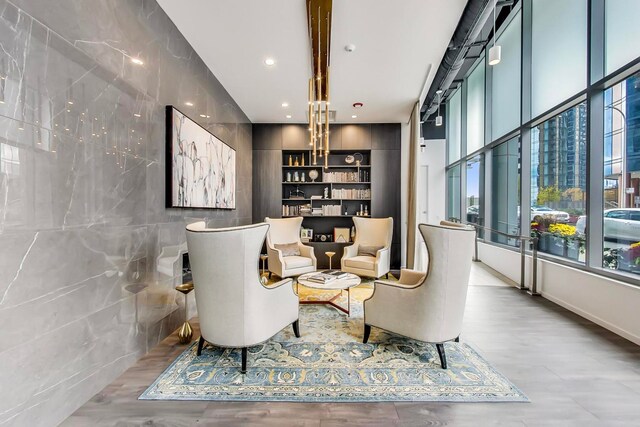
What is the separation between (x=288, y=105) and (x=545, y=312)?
477cm

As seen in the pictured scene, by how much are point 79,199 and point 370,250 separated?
13.2 feet

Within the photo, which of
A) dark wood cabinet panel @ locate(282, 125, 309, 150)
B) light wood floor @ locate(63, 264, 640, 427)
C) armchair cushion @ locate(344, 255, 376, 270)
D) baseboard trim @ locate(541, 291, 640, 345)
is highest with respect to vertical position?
dark wood cabinet panel @ locate(282, 125, 309, 150)

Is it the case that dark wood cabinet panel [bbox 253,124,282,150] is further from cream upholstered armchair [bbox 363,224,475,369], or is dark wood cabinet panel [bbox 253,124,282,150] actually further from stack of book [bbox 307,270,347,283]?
cream upholstered armchair [bbox 363,224,475,369]

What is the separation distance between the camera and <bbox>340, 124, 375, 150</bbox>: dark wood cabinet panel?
19.2ft

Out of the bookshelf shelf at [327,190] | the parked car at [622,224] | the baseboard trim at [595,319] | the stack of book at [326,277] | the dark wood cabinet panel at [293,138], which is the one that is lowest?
the baseboard trim at [595,319]

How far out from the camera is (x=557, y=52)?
11.7 feet

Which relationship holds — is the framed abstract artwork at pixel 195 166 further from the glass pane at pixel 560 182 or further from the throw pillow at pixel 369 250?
the glass pane at pixel 560 182

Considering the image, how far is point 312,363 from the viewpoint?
2207mm

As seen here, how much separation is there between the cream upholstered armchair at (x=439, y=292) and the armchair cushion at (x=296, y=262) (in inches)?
92.6

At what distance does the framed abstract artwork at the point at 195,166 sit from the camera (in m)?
2.72

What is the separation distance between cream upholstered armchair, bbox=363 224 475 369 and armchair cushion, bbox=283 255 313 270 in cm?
235

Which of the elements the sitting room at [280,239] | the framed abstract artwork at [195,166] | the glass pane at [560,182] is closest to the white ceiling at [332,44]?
the sitting room at [280,239]

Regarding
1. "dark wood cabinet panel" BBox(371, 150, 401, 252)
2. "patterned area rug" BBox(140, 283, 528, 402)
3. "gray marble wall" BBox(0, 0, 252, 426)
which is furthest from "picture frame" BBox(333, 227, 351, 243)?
"gray marble wall" BBox(0, 0, 252, 426)

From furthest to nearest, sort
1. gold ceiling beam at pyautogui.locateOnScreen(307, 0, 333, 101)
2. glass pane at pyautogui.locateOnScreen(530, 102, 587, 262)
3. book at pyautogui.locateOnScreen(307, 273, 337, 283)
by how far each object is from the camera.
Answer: glass pane at pyautogui.locateOnScreen(530, 102, 587, 262)
book at pyautogui.locateOnScreen(307, 273, 337, 283)
gold ceiling beam at pyautogui.locateOnScreen(307, 0, 333, 101)
